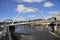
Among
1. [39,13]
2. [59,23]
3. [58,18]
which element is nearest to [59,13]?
[58,18]

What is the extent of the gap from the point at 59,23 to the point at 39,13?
4.84 meters

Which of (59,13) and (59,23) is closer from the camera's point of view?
(59,23)

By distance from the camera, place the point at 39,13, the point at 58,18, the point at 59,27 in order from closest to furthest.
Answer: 1. the point at 39,13
2. the point at 59,27
3. the point at 58,18

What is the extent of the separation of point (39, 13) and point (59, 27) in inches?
192

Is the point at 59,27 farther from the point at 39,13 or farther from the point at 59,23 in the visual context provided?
the point at 39,13

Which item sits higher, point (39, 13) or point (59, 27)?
point (39, 13)

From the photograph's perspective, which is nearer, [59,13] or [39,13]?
[39,13]

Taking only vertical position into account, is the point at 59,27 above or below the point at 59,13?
below

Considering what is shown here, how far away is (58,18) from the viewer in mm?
35031

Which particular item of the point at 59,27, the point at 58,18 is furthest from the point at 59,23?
the point at 58,18

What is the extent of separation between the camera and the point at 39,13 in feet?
95.1

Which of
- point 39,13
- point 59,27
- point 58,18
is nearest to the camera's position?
point 39,13

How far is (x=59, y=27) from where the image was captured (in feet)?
102

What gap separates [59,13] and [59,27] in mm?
5024
